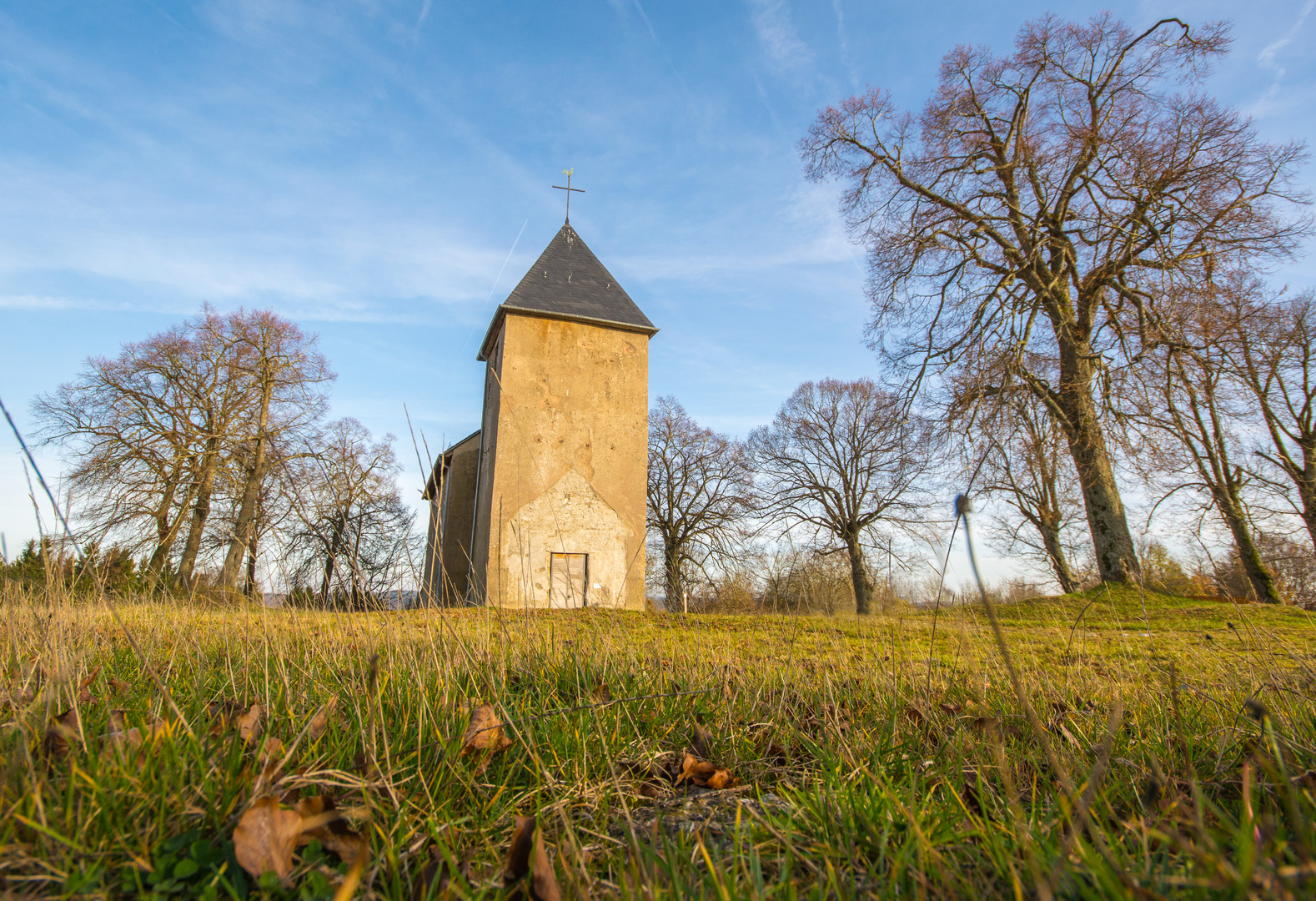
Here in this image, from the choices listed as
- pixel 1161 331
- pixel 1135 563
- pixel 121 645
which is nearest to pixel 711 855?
pixel 121 645

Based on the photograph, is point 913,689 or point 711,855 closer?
point 711,855

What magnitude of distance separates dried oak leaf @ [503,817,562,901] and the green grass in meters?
0.06

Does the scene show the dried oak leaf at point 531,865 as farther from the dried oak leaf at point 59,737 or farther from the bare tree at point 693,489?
the bare tree at point 693,489

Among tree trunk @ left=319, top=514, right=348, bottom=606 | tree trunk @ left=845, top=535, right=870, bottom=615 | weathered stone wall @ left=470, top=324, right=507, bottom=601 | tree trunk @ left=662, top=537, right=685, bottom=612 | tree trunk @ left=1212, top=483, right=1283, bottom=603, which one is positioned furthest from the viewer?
tree trunk @ left=845, top=535, right=870, bottom=615

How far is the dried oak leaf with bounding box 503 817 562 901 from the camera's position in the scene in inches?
52.9

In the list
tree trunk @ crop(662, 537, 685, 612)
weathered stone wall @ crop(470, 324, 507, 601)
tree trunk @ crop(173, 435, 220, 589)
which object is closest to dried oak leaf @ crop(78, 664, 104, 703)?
tree trunk @ crop(662, 537, 685, 612)

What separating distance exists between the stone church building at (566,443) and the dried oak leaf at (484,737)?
12.4 m

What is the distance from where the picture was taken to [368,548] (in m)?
25.8

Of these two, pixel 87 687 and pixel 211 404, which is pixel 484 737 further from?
pixel 211 404

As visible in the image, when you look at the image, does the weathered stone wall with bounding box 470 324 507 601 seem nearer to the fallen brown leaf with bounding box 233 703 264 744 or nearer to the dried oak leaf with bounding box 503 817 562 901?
the fallen brown leaf with bounding box 233 703 264 744

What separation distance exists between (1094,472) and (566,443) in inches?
458

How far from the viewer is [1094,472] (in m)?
13.6

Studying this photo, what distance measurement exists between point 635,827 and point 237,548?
4.72m

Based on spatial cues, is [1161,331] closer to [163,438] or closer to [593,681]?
[593,681]
